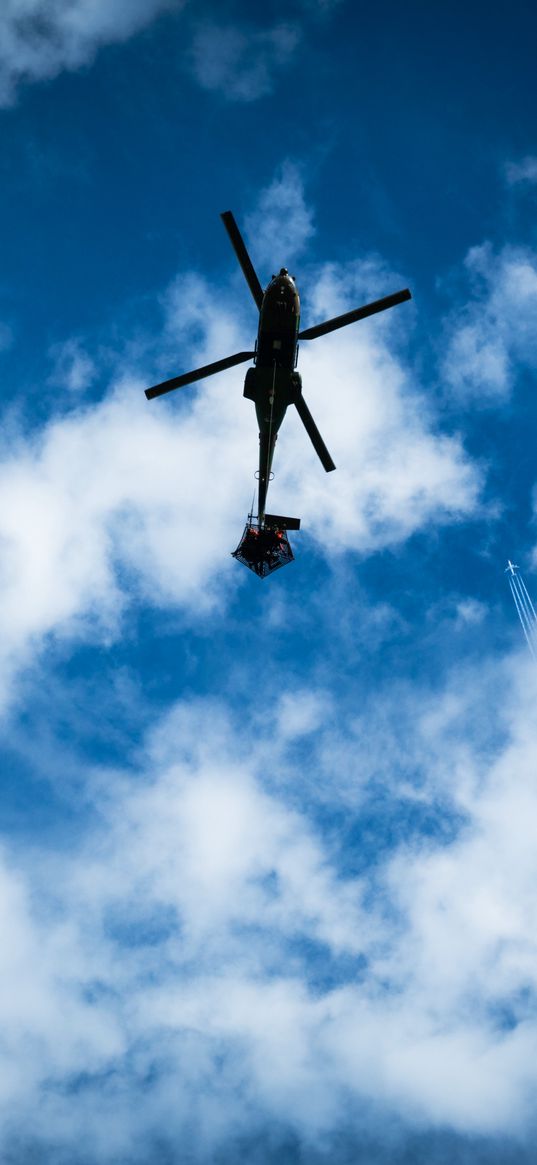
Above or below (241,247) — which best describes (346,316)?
below

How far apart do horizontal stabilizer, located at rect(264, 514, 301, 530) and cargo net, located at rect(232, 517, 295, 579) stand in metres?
0.18

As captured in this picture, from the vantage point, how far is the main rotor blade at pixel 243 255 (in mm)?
23625

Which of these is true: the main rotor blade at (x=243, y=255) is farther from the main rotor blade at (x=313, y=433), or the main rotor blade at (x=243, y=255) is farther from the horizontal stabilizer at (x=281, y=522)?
the horizontal stabilizer at (x=281, y=522)

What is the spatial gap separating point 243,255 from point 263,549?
46.9ft

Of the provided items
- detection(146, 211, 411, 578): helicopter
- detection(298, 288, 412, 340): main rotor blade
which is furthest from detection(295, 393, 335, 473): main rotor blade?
detection(298, 288, 412, 340): main rotor blade

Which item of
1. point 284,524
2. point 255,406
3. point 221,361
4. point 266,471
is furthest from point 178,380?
point 284,524

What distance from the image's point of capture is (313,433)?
2823 cm

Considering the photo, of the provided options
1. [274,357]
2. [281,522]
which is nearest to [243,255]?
[274,357]

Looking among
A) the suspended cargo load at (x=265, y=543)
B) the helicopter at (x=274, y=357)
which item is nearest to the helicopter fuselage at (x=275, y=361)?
the helicopter at (x=274, y=357)

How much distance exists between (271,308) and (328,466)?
6.92m

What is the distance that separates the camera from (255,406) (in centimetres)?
2850

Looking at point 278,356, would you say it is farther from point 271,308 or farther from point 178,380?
point 178,380

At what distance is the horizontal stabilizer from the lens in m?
34.6

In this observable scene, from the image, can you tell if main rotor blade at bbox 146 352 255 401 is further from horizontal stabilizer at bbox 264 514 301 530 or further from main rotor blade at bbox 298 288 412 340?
horizontal stabilizer at bbox 264 514 301 530
